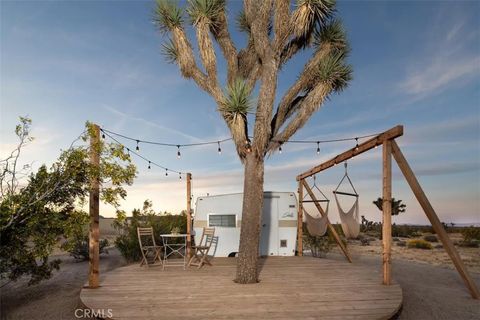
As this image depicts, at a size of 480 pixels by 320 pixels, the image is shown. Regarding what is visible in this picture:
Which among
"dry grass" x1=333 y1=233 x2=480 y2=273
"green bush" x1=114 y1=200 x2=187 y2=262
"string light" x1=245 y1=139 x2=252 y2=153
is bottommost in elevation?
"dry grass" x1=333 y1=233 x2=480 y2=273

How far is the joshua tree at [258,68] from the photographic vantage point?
6.89 metres

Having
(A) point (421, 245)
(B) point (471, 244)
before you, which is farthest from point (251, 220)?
(B) point (471, 244)

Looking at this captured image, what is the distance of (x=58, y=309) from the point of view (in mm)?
6211

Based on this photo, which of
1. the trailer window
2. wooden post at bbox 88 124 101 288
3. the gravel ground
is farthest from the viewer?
the trailer window

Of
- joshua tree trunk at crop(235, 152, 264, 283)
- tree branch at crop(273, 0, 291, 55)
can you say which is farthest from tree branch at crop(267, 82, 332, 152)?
tree branch at crop(273, 0, 291, 55)

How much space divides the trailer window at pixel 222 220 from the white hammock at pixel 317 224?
2.26 metres

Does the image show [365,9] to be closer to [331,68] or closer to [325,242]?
[331,68]

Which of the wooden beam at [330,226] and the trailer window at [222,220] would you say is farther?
the trailer window at [222,220]

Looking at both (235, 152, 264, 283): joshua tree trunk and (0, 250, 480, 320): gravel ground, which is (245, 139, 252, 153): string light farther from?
(0, 250, 480, 320): gravel ground

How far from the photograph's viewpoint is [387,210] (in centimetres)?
671

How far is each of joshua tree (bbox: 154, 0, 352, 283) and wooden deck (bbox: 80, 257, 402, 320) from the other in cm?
89

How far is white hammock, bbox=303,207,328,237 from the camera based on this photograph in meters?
9.69

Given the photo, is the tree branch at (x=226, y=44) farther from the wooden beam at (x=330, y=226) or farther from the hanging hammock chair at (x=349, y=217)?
Result: the wooden beam at (x=330, y=226)

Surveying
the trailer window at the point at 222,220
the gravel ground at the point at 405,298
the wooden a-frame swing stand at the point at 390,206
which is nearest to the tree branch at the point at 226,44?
the wooden a-frame swing stand at the point at 390,206
